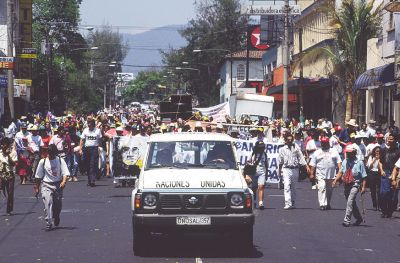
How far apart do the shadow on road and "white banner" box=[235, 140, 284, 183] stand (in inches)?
468

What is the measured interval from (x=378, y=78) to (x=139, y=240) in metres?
27.0

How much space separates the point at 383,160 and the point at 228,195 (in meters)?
7.81

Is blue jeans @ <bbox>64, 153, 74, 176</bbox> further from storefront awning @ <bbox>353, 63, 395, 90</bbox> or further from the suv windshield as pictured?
the suv windshield

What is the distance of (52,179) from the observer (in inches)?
699

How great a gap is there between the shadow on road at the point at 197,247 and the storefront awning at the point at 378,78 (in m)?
22.6

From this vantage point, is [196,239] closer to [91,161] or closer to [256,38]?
[91,161]

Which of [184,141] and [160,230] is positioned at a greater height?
[184,141]

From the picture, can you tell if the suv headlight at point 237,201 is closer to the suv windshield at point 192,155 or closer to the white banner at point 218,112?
the suv windshield at point 192,155

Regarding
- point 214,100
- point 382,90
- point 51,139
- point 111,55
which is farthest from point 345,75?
point 111,55

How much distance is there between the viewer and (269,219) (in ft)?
65.0

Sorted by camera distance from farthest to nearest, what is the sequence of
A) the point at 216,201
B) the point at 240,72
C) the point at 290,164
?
the point at 240,72
the point at 290,164
the point at 216,201

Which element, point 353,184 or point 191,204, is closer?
point 191,204

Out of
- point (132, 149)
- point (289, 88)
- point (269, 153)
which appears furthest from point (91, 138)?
point (289, 88)

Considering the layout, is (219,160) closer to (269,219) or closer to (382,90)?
(269,219)
